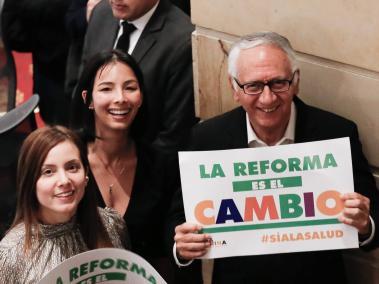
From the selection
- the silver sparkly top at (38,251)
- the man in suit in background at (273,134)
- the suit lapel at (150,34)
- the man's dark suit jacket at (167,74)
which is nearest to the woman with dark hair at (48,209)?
the silver sparkly top at (38,251)

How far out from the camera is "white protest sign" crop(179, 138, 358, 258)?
342 cm

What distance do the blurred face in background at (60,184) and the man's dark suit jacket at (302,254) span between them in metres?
0.43

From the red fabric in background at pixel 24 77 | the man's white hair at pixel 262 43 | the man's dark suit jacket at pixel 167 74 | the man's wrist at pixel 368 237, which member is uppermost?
the red fabric in background at pixel 24 77

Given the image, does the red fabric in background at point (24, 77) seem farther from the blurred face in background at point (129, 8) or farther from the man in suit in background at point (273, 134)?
the man in suit in background at point (273, 134)

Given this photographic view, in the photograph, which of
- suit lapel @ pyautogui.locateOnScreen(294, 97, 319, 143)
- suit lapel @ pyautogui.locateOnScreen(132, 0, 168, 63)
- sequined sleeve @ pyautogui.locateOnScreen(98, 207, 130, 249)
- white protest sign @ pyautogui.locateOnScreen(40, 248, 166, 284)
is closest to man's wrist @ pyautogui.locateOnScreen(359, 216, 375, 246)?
suit lapel @ pyautogui.locateOnScreen(294, 97, 319, 143)

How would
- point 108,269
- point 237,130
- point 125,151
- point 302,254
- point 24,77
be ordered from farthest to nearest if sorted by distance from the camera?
1. point 24,77
2. point 125,151
3. point 237,130
4. point 302,254
5. point 108,269

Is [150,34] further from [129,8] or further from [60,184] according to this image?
[60,184]

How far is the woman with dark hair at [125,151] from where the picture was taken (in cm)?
400

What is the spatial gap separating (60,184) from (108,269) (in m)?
0.33

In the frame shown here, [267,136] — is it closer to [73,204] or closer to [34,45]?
[73,204]

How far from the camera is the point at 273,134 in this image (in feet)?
11.7

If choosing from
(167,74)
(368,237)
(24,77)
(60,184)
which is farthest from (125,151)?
(24,77)

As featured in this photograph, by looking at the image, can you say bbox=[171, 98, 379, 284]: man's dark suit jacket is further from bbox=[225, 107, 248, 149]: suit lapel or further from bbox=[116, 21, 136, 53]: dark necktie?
bbox=[116, 21, 136, 53]: dark necktie

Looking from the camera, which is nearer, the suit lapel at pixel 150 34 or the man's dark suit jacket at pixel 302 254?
the man's dark suit jacket at pixel 302 254
